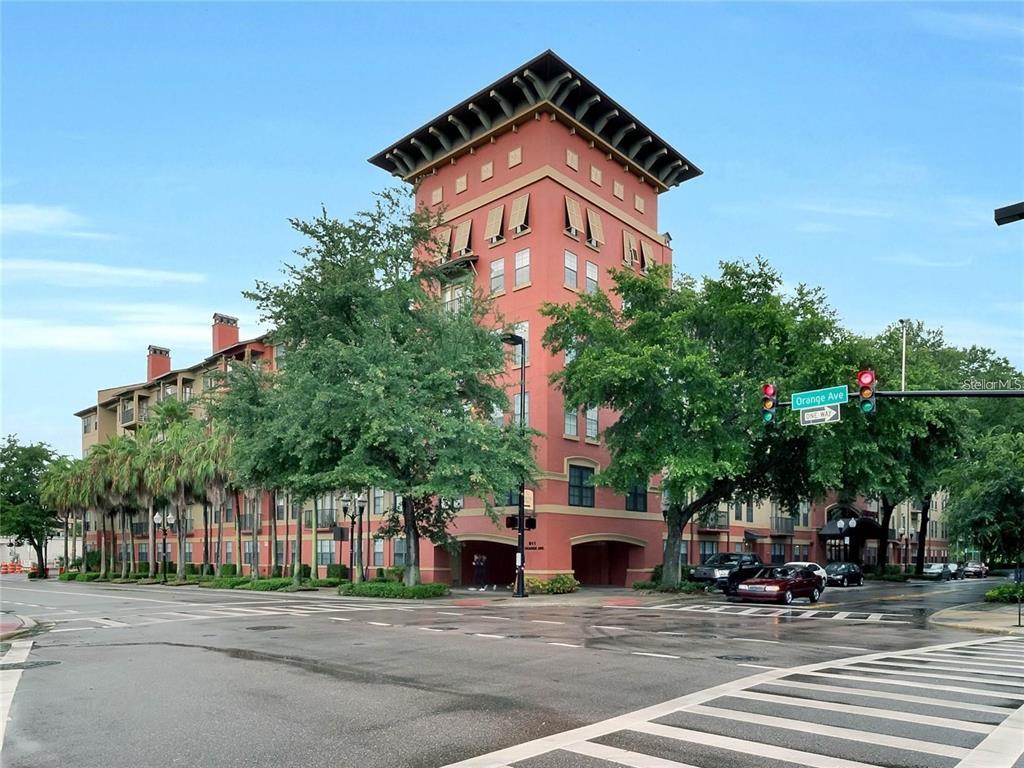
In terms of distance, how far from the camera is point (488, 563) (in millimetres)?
46375

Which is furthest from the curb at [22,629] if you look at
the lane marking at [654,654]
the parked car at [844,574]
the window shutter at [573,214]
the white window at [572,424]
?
the parked car at [844,574]

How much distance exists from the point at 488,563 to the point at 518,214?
1890 cm

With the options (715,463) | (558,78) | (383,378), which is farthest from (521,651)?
(558,78)

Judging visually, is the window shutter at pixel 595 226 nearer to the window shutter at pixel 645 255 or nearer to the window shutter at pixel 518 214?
the window shutter at pixel 518 214

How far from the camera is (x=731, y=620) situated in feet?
80.8

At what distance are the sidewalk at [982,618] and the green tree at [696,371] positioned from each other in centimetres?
672

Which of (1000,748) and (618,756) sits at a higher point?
(618,756)

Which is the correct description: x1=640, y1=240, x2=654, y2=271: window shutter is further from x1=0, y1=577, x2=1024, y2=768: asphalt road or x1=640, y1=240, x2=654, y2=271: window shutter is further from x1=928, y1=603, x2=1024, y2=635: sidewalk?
x1=0, y1=577, x2=1024, y2=768: asphalt road

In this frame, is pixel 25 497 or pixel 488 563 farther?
pixel 25 497

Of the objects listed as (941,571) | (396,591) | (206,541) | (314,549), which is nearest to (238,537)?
(314,549)

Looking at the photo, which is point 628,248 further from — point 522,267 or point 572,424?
point 572,424

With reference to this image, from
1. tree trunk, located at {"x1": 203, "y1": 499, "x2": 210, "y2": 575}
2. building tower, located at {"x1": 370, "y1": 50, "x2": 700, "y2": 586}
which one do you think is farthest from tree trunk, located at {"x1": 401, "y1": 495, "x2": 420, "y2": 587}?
tree trunk, located at {"x1": 203, "y1": 499, "x2": 210, "y2": 575}

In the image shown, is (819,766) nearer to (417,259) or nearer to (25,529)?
(417,259)

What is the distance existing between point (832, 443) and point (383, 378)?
17558 mm
